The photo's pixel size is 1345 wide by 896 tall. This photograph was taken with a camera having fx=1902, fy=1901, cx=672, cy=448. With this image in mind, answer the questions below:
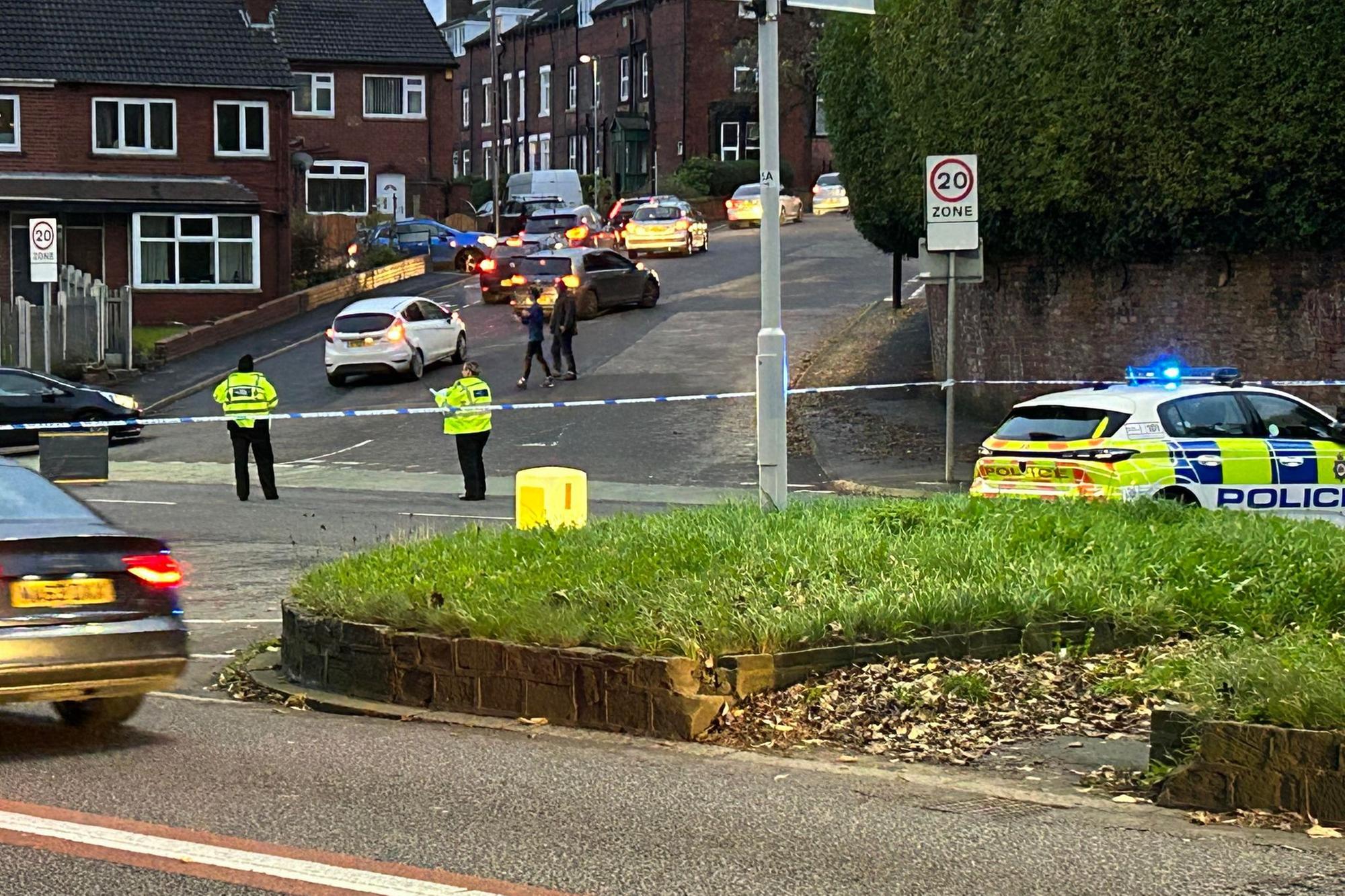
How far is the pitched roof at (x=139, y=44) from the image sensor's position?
Answer: 4694cm

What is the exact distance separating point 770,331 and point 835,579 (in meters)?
3.06

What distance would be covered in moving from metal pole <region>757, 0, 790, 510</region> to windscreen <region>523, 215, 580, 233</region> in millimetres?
42546

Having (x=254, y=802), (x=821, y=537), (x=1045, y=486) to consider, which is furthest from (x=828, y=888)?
(x=1045, y=486)

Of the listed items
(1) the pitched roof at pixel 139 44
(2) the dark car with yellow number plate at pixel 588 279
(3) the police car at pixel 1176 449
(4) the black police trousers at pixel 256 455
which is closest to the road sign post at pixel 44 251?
(4) the black police trousers at pixel 256 455

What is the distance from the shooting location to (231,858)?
655 centimetres

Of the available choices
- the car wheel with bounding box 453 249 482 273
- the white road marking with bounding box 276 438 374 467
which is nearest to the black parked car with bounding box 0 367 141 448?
the white road marking with bounding box 276 438 374 467

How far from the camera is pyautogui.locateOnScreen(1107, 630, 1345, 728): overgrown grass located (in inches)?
287

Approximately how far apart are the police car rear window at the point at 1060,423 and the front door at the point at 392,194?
54132 mm

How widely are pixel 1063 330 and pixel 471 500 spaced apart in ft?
31.3

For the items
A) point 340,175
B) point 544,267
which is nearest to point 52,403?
point 544,267

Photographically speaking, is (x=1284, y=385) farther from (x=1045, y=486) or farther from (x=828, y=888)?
(x=828, y=888)

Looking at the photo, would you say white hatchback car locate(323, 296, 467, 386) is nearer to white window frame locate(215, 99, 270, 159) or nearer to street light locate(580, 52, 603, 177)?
white window frame locate(215, 99, 270, 159)

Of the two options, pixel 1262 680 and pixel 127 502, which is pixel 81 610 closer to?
pixel 1262 680

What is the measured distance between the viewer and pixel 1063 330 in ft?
88.1
